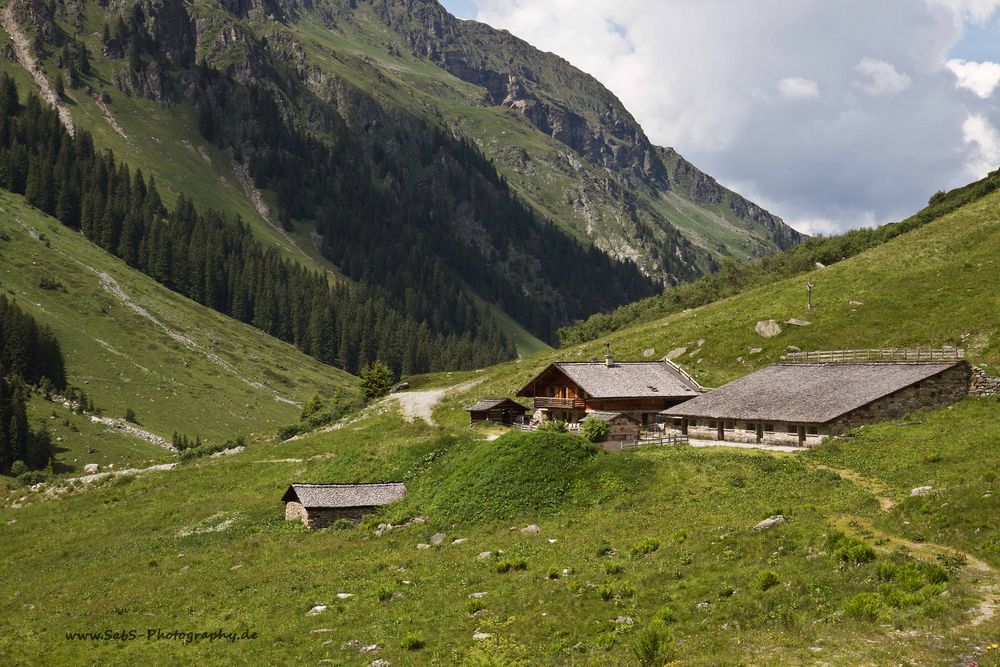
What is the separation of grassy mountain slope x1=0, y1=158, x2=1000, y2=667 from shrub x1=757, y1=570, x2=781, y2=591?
17 cm

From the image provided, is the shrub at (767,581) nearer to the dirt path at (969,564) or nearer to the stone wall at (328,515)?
the dirt path at (969,564)

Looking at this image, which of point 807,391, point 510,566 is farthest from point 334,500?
point 807,391

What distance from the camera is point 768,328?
277 feet

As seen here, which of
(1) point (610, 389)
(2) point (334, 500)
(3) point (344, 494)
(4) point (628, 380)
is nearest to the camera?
(2) point (334, 500)

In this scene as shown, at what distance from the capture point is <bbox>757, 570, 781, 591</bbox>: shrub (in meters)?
22.7

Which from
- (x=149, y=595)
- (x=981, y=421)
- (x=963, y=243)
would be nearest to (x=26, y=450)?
(x=149, y=595)

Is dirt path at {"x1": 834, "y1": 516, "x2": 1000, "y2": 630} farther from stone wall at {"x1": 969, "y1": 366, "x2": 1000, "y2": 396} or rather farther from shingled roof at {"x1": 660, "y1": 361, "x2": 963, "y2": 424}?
stone wall at {"x1": 969, "y1": 366, "x2": 1000, "y2": 396}

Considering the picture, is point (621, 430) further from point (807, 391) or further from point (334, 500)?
point (334, 500)

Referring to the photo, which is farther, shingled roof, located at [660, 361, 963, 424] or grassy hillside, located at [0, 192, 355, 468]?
grassy hillside, located at [0, 192, 355, 468]

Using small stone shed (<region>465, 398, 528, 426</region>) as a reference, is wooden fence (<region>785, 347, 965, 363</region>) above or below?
above

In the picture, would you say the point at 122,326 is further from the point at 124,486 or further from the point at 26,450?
the point at 124,486

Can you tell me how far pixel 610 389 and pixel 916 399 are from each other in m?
25.6

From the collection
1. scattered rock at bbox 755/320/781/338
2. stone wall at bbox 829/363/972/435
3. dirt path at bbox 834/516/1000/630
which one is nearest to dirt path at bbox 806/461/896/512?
dirt path at bbox 834/516/1000/630

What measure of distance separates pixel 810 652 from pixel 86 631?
1034 inches
